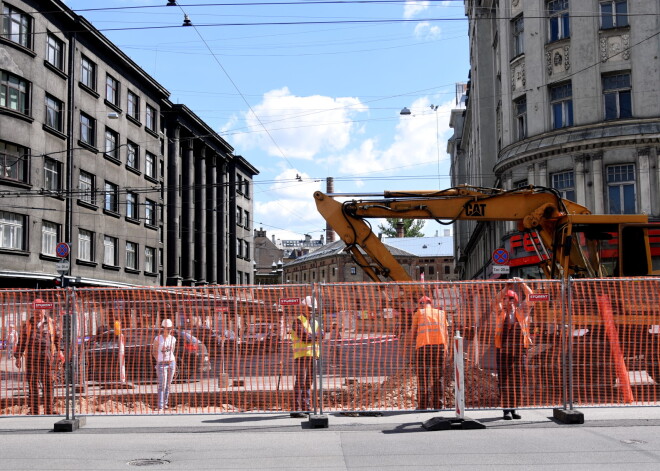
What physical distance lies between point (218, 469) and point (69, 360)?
3.87m

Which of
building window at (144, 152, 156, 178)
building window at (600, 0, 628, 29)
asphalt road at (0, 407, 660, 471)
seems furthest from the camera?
building window at (144, 152, 156, 178)

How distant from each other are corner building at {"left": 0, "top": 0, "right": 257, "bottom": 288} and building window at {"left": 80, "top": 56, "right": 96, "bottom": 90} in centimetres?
9

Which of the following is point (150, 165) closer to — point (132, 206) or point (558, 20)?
point (132, 206)

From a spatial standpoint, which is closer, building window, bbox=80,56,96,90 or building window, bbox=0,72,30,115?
building window, bbox=0,72,30,115

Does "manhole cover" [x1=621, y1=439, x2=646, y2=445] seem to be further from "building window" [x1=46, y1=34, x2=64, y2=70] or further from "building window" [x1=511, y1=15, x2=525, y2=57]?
"building window" [x1=46, y1=34, x2=64, y2=70]

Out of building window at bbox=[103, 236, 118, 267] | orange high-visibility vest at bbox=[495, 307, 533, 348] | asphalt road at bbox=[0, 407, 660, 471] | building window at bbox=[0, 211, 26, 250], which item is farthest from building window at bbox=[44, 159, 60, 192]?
orange high-visibility vest at bbox=[495, 307, 533, 348]

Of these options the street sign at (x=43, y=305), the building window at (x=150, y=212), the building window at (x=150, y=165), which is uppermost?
the building window at (x=150, y=165)

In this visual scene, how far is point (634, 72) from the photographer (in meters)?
25.4

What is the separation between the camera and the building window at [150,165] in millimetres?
43256

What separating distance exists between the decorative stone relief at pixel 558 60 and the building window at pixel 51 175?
2120cm

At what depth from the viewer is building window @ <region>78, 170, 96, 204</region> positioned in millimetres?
34219

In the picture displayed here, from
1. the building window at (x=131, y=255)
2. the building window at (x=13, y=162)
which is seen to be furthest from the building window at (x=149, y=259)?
the building window at (x=13, y=162)

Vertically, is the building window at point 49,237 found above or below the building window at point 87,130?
below

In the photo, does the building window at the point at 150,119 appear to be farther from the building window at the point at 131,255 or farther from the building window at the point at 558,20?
the building window at the point at 558,20
